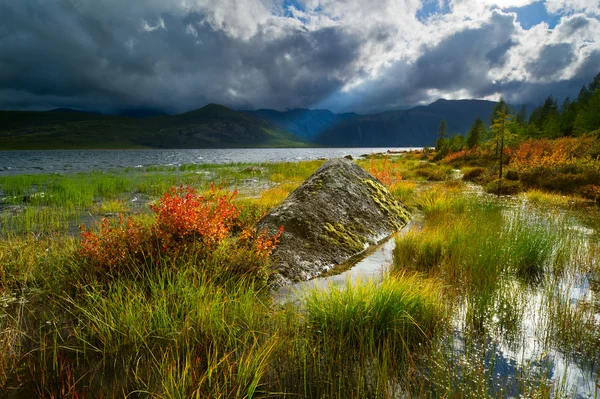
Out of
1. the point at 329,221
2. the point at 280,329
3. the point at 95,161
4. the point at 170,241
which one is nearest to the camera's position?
the point at 280,329

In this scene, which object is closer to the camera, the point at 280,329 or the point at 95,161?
the point at 280,329

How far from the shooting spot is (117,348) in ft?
9.14

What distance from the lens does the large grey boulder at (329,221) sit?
5.33m

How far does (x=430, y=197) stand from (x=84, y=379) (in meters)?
11.2

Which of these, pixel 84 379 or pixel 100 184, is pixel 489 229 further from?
pixel 100 184

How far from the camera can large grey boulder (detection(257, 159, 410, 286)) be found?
533 centimetres

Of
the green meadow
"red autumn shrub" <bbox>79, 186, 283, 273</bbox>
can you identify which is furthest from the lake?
the green meadow

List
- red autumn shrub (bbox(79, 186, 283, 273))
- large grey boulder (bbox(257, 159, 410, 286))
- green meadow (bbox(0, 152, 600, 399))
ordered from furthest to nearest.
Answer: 1. large grey boulder (bbox(257, 159, 410, 286))
2. red autumn shrub (bbox(79, 186, 283, 273))
3. green meadow (bbox(0, 152, 600, 399))

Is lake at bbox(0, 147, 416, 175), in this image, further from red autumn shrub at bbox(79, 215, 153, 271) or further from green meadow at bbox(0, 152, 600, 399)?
green meadow at bbox(0, 152, 600, 399)

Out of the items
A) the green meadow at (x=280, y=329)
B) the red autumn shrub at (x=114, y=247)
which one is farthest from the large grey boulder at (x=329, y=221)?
the red autumn shrub at (x=114, y=247)

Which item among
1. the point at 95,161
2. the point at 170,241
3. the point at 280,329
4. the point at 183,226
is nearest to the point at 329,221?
the point at 183,226

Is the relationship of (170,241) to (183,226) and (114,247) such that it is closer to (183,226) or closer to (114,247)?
(183,226)

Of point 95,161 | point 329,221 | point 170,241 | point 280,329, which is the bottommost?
point 280,329

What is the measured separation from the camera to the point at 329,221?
650 centimetres
